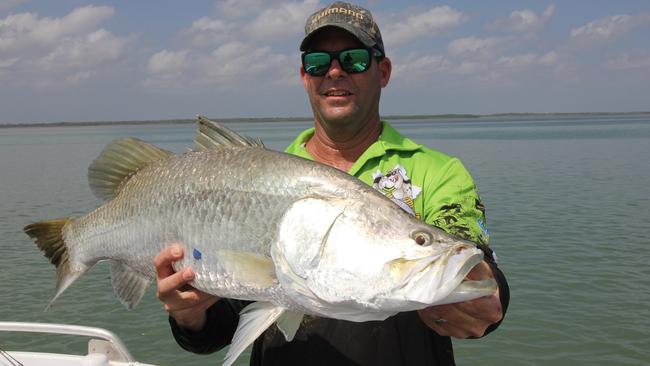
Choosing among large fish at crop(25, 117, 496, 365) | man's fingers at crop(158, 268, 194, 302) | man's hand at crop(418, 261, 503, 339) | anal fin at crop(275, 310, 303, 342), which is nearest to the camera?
large fish at crop(25, 117, 496, 365)

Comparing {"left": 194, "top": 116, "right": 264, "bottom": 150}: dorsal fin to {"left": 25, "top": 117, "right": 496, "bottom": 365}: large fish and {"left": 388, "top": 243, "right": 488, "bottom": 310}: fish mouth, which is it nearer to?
{"left": 25, "top": 117, "right": 496, "bottom": 365}: large fish

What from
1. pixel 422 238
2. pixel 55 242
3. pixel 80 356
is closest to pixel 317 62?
pixel 422 238

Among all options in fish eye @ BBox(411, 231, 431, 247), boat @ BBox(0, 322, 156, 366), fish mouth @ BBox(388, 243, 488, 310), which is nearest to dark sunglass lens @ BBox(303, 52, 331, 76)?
fish eye @ BBox(411, 231, 431, 247)

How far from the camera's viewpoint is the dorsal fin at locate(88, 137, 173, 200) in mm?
3443

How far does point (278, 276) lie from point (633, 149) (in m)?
45.7

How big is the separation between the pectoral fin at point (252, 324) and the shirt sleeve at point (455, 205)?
999 mm

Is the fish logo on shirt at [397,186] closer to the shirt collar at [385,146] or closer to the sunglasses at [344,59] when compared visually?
the shirt collar at [385,146]

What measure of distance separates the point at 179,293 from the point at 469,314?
1495 millimetres

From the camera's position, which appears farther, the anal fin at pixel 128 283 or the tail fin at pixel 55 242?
the tail fin at pixel 55 242

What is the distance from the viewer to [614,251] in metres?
13.9

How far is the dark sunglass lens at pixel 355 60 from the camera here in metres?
3.59

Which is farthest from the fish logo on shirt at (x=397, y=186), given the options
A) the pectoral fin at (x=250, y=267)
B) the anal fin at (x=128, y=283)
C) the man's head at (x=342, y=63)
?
the anal fin at (x=128, y=283)

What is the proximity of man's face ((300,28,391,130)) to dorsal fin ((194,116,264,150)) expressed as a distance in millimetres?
729

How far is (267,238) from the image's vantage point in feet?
8.77
